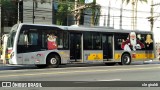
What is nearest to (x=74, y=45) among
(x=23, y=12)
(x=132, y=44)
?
(x=132, y=44)

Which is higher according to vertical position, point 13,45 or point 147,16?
point 147,16

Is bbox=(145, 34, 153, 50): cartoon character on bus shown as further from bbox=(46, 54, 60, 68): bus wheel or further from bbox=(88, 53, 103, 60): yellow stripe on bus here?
bbox=(46, 54, 60, 68): bus wheel

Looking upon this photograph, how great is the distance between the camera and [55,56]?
24.6 m

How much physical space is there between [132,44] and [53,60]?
301 inches

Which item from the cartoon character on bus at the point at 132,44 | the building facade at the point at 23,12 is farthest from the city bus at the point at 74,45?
the building facade at the point at 23,12

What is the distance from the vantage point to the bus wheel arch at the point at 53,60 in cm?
2431

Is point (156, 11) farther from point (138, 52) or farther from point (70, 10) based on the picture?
point (138, 52)

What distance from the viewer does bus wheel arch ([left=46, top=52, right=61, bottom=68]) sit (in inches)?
957

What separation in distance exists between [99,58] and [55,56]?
3.81m

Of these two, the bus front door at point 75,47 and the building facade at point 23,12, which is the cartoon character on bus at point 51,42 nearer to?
the bus front door at point 75,47

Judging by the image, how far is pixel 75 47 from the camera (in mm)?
25516

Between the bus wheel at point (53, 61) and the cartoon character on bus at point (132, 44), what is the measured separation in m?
6.29

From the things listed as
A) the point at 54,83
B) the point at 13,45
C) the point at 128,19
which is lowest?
the point at 54,83

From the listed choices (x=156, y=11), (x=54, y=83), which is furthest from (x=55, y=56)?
(x=156, y=11)
